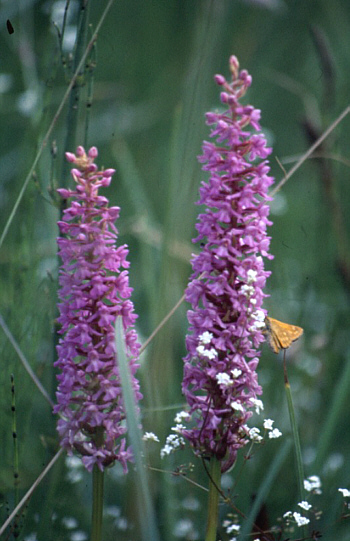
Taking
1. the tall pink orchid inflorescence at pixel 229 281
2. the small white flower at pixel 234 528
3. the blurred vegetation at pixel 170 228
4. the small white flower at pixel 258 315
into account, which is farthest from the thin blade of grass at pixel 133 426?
the small white flower at pixel 234 528

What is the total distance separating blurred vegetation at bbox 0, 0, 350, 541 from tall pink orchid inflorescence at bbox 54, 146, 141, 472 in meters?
0.19

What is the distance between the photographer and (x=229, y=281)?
5.60 ft

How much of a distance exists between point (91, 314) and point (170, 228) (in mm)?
488

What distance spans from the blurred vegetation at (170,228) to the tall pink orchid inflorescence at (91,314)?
193 mm

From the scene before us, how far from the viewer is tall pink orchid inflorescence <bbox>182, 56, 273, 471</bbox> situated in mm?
1669

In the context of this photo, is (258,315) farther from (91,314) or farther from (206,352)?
(91,314)

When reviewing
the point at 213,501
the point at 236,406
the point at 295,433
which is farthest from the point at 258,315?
the point at 213,501

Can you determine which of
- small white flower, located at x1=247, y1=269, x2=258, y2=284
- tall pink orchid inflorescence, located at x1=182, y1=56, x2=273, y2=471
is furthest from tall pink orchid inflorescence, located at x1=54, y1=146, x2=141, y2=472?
small white flower, located at x1=247, y1=269, x2=258, y2=284

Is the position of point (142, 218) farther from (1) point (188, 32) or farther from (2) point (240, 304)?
(1) point (188, 32)

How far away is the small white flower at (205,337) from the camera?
5.32 ft

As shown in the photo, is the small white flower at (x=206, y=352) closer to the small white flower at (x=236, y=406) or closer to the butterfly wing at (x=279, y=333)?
the small white flower at (x=236, y=406)

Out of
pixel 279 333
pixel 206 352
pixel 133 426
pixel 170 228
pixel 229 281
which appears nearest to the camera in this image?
pixel 133 426

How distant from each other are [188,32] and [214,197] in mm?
5001

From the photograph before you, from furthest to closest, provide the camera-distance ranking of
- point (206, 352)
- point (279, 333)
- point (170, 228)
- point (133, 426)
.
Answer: point (170, 228) < point (279, 333) < point (206, 352) < point (133, 426)
